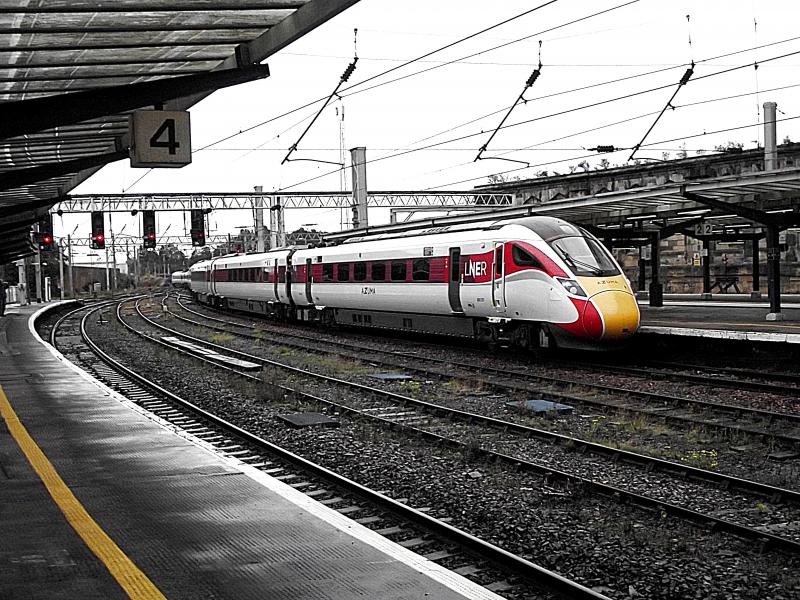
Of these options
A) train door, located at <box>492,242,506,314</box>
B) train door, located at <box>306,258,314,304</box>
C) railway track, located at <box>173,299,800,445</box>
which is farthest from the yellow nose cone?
train door, located at <box>306,258,314,304</box>

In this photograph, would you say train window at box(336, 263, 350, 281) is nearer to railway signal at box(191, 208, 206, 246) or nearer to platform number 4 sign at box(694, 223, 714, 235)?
platform number 4 sign at box(694, 223, 714, 235)

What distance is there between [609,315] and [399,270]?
777cm

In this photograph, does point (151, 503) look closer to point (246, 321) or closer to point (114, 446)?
point (114, 446)

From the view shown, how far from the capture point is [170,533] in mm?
6812

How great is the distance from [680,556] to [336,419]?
23.0 ft

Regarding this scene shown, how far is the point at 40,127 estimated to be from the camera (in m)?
13.1

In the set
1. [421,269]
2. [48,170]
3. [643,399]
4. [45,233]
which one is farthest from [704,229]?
[45,233]

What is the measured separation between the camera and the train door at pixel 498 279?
18.9 meters

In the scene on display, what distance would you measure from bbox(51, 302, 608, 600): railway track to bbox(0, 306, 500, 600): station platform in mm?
468

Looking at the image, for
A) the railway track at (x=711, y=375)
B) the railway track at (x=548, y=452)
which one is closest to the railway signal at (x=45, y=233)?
A: the railway track at (x=548, y=452)

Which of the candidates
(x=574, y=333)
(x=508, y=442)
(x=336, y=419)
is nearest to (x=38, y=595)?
(x=508, y=442)

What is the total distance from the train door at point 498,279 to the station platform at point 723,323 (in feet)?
11.3

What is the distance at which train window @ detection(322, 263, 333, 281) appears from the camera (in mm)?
28516

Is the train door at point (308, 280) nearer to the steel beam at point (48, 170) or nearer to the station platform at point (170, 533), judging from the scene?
the steel beam at point (48, 170)
